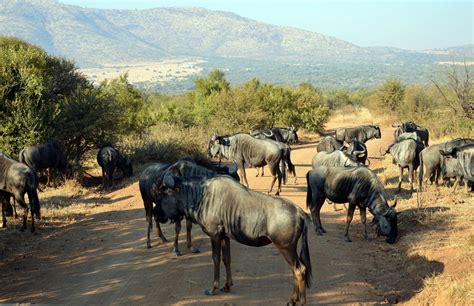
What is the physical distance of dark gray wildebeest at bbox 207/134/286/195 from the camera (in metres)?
15.6

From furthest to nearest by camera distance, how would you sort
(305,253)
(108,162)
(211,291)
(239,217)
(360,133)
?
1. (360,133)
2. (108,162)
3. (211,291)
4. (239,217)
5. (305,253)

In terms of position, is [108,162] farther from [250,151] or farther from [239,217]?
[239,217]

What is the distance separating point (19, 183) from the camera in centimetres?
1254

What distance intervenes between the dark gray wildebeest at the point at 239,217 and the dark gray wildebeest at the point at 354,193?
350 cm

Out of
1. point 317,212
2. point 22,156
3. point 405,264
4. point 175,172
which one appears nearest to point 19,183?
point 175,172

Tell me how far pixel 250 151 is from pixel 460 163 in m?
5.92

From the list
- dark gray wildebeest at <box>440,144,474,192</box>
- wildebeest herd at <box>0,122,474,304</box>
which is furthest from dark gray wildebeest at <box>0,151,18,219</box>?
dark gray wildebeest at <box>440,144,474,192</box>

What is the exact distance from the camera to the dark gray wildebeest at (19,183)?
12.5m

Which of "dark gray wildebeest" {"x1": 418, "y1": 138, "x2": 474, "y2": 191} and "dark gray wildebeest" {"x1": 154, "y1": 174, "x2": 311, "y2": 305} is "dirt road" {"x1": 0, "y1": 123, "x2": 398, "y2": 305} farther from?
"dark gray wildebeest" {"x1": 418, "y1": 138, "x2": 474, "y2": 191}

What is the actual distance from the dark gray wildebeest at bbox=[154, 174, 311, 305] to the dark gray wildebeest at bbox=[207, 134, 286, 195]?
24.1 ft

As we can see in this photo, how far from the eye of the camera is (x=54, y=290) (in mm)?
8547

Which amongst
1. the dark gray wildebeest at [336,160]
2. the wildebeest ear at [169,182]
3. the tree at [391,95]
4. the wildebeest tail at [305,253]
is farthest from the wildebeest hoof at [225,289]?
the tree at [391,95]

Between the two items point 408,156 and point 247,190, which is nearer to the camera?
point 247,190

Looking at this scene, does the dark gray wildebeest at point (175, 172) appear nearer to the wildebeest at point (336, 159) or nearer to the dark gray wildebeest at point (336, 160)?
the dark gray wildebeest at point (336, 160)
